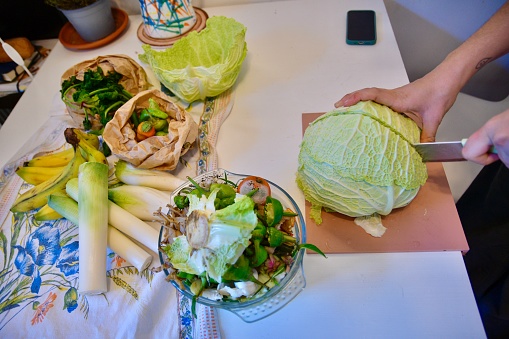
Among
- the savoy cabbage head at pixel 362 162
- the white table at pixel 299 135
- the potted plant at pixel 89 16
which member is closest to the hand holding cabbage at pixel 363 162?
the savoy cabbage head at pixel 362 162

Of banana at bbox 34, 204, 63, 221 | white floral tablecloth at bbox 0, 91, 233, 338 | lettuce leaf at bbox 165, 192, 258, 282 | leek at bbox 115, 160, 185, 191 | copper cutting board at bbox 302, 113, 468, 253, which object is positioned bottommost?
white floral tablecloth at bbox 0, 91, 233, 338

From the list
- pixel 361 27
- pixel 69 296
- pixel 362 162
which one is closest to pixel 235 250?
pixel 362 162

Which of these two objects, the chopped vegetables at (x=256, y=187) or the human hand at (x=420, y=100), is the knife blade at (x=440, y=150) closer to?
the human hand at (x=420, y=100)

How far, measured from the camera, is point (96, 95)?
923mm

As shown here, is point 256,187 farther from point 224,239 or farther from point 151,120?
point 151,120

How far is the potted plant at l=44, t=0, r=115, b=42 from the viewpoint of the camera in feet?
3.73

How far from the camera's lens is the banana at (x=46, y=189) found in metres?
0.82

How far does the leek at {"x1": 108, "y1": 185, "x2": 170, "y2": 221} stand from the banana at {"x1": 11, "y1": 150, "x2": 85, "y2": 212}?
0.38 feet

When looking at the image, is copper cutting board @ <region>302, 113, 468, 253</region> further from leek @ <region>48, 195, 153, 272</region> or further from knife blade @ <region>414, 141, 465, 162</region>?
leek @ <region>48, 195, 153, 272</region>

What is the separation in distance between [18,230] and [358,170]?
0.81 m

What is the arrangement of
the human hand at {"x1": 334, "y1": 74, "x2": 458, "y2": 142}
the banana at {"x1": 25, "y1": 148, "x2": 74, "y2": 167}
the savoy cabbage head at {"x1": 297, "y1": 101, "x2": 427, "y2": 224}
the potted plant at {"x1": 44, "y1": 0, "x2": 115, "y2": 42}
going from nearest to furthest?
the savoy cabbage head at {"x1": 297, "y1": 101, "x2": 427, "y2": 224} < the human hand at {"x1": 334, "y1": 74, "x2": 458, "y2": 142} < the banana at {"x1": 25, "y1": 148, "x2": 74, "y2": 167} < the potted plant at {"x1": 44, "y1": 0, "x2": 115, "y2": 42}

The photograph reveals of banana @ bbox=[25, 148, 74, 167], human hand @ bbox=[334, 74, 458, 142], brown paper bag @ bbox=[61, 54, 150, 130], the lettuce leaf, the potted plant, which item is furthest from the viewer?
the potted plant

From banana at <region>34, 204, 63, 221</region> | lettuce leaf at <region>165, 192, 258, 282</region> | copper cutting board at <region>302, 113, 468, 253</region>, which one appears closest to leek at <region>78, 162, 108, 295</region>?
banana at <region>34, 204, 63, 221</region>

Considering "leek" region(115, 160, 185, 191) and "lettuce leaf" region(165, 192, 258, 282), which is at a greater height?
"lettuce leaf" region(165, 192, 258, 282)
